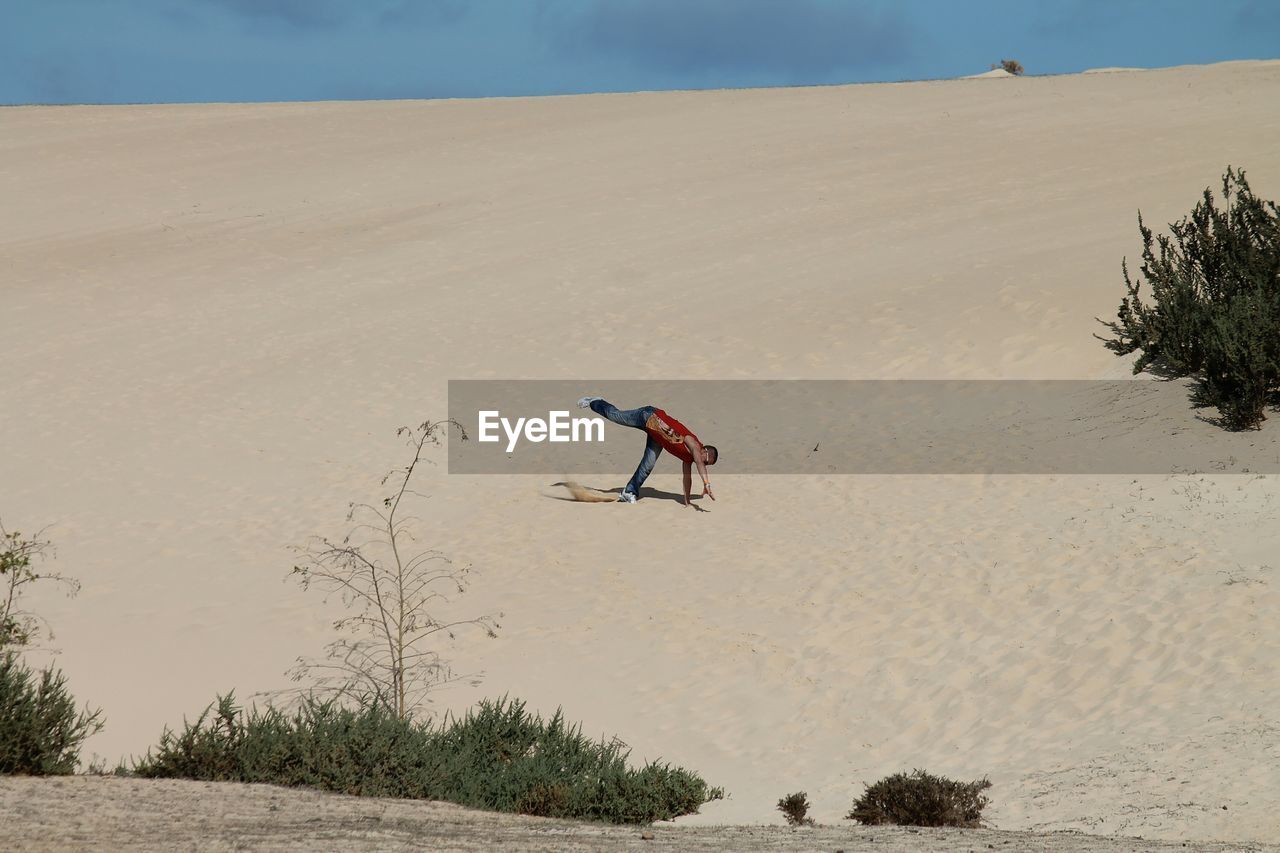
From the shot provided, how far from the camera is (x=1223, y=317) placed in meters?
15.8

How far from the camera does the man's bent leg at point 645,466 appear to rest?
1619 cm

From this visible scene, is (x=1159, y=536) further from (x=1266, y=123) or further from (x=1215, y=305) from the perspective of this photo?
(x=1266, y=123)

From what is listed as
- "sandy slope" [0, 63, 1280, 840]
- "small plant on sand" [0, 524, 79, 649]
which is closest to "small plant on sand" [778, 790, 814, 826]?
"sandy slope" [0, 63, 1280, 840]

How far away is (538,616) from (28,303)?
16867 mm

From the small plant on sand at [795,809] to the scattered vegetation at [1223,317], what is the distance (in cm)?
1002

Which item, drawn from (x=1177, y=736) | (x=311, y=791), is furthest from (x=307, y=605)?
(x=1177, y=736)

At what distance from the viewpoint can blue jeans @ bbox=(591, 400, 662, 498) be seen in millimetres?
15438

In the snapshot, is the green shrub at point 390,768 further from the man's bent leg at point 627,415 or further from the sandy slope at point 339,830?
the man's bent leg at point 627,415

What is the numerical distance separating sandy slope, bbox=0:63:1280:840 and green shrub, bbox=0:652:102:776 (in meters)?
3.16

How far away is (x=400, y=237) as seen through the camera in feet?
94.9

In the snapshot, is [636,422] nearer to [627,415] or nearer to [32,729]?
[627,415]

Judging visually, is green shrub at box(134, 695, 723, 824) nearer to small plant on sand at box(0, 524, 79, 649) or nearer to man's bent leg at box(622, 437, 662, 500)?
small plant on sand at box(0, 524, 79, 649)

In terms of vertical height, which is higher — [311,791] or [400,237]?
[400,237]

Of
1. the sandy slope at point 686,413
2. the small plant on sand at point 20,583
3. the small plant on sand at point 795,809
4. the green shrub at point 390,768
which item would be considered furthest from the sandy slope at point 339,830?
the small plant on sand at point 20,583
